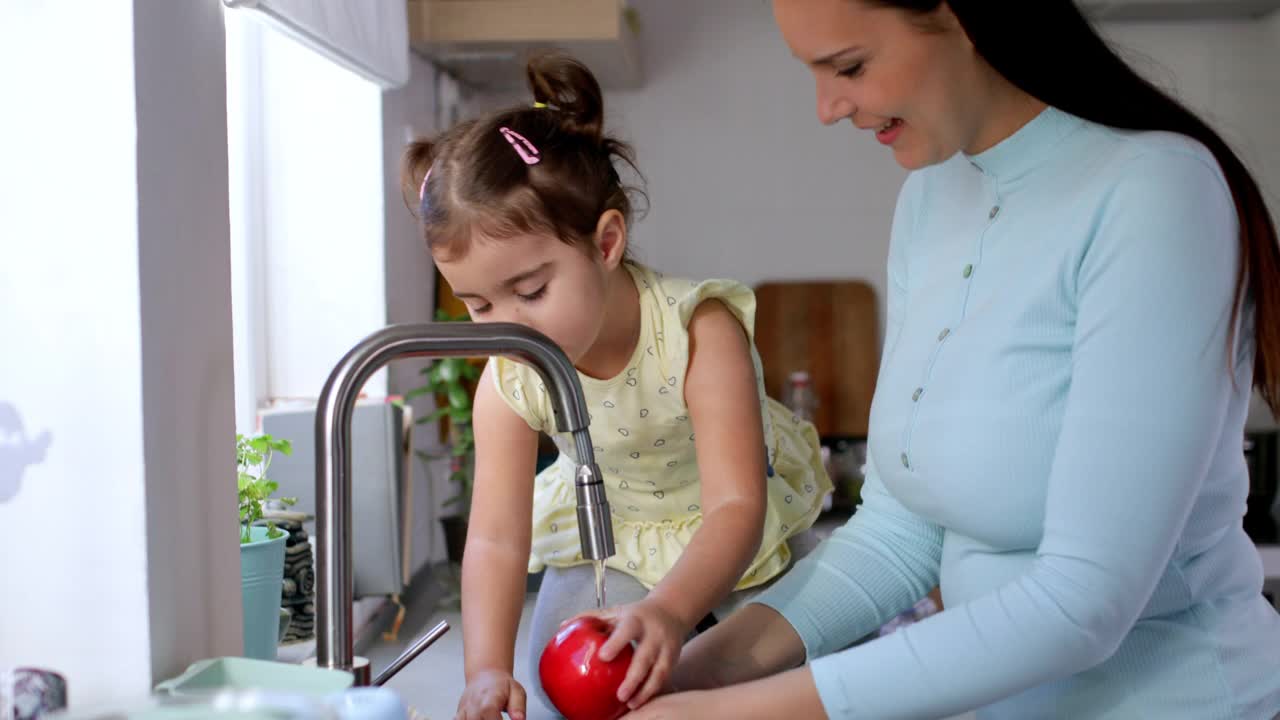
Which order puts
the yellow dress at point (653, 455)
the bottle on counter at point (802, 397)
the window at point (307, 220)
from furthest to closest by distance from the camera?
the bottle on counter at point (802, 397) → the window at point (307, 220) → the yellow dress at point (653, 455)

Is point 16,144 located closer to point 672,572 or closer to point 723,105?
point 672,572

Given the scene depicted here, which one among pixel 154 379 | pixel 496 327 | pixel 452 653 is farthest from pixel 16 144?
pixel 452 653

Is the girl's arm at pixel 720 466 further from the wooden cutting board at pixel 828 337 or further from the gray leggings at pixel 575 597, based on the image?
the wooden cutting board at pixel 828 337

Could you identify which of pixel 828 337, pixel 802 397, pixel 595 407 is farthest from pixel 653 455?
pixel 828 337

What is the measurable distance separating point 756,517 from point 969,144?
0.39 m

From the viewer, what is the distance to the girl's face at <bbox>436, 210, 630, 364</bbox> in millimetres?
1025

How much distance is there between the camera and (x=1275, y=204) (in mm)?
3180

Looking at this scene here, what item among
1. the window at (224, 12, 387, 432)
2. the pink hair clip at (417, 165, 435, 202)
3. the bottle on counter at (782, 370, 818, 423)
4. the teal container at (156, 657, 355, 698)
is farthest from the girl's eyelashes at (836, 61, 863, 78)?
the bottle on counter at (782, 370, 818, 423)

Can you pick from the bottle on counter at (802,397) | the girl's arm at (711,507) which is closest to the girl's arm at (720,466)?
the girl's arm at (711,507)

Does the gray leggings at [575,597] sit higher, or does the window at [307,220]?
the window at [307,220]

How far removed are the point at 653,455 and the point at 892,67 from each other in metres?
0.58

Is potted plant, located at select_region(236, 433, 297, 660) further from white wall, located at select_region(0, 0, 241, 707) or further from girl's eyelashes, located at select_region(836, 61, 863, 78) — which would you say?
girl's eyelashes, located at select_region(836, 61, 863, 78)

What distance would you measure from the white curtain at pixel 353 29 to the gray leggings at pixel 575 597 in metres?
0.70

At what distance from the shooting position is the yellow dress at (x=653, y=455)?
1.21 meters
